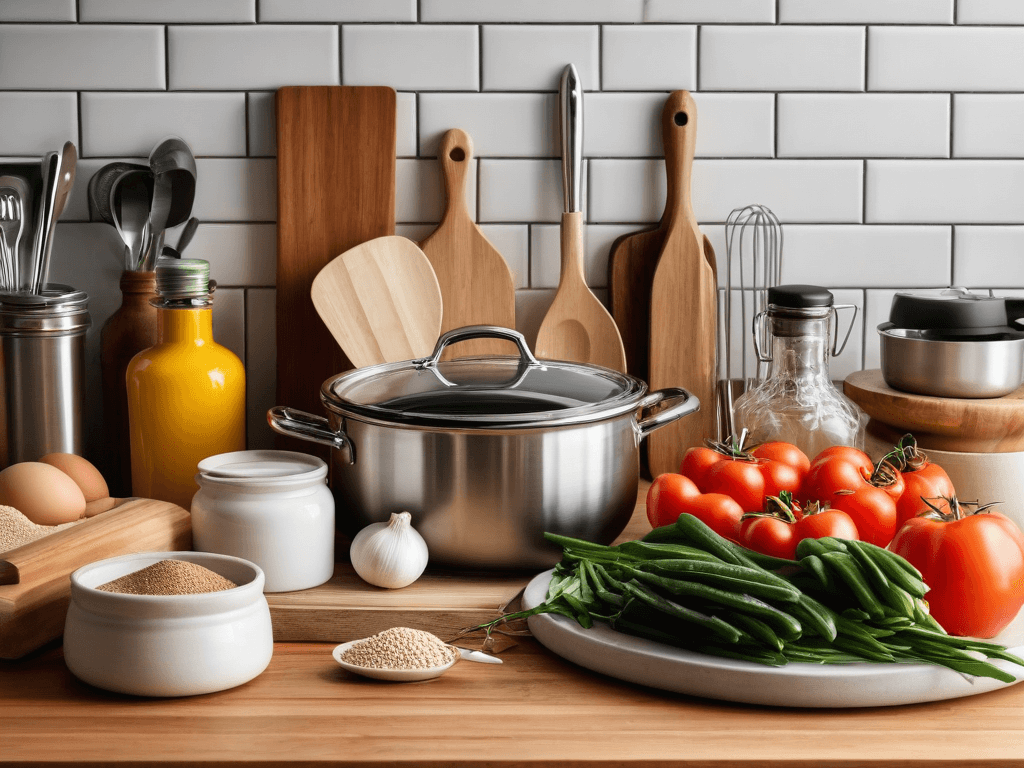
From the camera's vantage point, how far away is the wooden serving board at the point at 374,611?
2.85 feet

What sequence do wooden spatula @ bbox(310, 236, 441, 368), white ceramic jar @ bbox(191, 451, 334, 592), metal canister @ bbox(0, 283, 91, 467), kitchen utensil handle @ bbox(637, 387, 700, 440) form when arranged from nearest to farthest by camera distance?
white ceramic jar @ bbox(191, 451, 334, 592)
kitchen utensil handle @ bbox(637, 387, 700, 440)
metal canister @ bbox(0, 283, 91, 467)
wooden spatula @ bbox(310, 236, 441, 368)

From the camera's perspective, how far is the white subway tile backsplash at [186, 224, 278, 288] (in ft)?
4.25

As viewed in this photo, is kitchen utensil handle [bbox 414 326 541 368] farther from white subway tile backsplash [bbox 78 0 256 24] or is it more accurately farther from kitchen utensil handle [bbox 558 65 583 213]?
white subway tile backsplash [bbox 78 0 256 24]

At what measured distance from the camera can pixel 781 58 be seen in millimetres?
1286

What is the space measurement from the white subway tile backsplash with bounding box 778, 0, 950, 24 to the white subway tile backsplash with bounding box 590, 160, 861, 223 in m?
0.19

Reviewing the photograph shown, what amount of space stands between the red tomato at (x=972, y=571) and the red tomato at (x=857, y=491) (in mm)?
107

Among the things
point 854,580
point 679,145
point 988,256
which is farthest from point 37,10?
point 988,256

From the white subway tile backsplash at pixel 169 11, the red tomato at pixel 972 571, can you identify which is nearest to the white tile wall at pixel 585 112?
the white subway tile backsplash at pixel 169 11

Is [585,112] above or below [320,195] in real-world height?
above

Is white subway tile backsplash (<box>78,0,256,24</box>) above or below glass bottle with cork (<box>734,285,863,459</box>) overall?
above

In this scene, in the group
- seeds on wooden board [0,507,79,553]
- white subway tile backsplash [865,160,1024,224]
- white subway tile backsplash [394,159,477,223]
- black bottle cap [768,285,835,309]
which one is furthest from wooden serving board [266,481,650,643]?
white subway tile backsplash [865,160,1024,224]

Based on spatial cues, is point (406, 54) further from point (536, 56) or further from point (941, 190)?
point (941, 190)

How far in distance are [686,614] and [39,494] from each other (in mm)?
657

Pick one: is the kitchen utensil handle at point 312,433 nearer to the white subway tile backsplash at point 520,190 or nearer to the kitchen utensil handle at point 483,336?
the kitchen utensil handle at point 483,336
